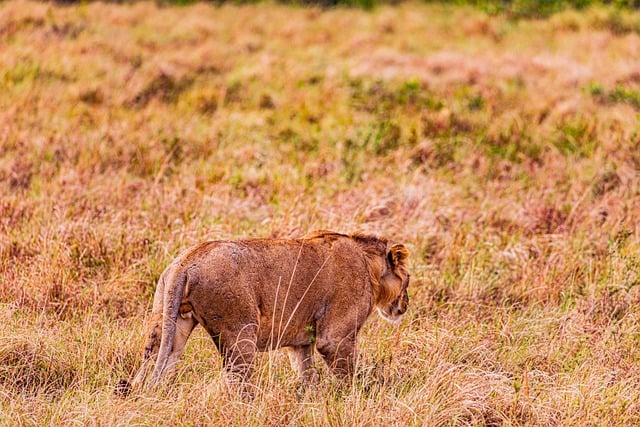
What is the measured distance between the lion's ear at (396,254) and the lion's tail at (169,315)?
5.97 feet

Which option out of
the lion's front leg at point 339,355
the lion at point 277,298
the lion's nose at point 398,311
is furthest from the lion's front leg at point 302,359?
the lion's nose at point 398,311

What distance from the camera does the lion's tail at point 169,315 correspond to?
484 cm

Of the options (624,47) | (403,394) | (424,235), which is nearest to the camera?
(403,394)

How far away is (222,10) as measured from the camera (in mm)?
22250

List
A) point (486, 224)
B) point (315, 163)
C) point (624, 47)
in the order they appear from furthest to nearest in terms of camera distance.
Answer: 1. point (624, 47)
2. point (315, 163)
3. point (486, 224)

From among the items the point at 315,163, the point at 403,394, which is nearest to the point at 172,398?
the point at 403,394

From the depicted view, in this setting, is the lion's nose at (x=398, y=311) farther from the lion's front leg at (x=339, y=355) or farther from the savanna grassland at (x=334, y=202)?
the lion's front leg at (x=339, y=355)

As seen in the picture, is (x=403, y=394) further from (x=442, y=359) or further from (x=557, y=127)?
(x=557, y=127)

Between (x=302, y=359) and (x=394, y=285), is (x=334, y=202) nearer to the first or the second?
(x=394, y=285)

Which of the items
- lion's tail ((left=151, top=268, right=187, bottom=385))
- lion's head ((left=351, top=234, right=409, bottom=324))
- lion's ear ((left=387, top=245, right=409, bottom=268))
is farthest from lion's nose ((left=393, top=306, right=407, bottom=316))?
lion's tail ((left=151, top=268, right=187, bottom=385))

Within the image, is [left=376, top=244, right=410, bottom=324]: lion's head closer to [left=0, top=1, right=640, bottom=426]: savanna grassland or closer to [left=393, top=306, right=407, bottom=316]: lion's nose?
[left=393, top=306, right=407, bottom=316]: lion's nose

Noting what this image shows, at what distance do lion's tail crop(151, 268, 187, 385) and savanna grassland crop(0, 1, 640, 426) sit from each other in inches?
7.2

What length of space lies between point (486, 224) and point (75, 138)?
4714mm

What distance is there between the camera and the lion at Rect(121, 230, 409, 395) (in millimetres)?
4945
